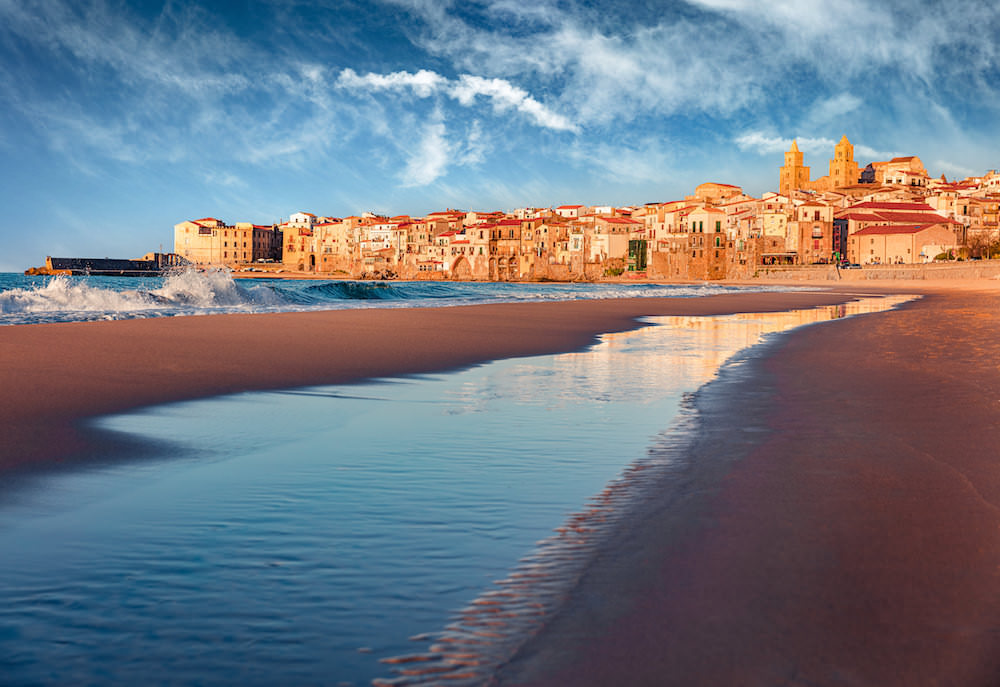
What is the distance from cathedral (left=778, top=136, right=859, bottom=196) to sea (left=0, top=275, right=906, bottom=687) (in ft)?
566

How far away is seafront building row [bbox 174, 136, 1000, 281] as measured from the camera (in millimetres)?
103062

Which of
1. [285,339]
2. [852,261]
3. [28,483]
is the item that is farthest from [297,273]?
[28,483]

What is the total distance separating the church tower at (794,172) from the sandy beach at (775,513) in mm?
179026

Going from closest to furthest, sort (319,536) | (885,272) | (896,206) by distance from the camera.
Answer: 1. (319,536)
2. (885,272)
3. (896,206)

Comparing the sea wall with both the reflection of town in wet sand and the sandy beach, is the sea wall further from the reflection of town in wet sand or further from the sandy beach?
the sandy beach

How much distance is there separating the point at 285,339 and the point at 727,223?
104m

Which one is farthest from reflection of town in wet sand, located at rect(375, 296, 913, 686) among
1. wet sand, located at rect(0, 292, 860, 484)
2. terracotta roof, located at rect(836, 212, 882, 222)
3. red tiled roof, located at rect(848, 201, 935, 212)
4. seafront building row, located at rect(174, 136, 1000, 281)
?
red tiled roof, located at rect(848, 201, 935, 212)

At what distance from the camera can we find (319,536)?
379 cm

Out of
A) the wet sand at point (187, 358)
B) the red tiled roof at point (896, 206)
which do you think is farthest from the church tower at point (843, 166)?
the wet sand at point (187, 358)

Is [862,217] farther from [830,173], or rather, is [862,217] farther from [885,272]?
[830,173]

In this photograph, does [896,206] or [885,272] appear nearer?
[885,272]

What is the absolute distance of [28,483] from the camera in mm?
4711

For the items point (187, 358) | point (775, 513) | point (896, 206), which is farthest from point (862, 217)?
point (775, 513)

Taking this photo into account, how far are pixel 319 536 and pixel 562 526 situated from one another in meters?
1.09
